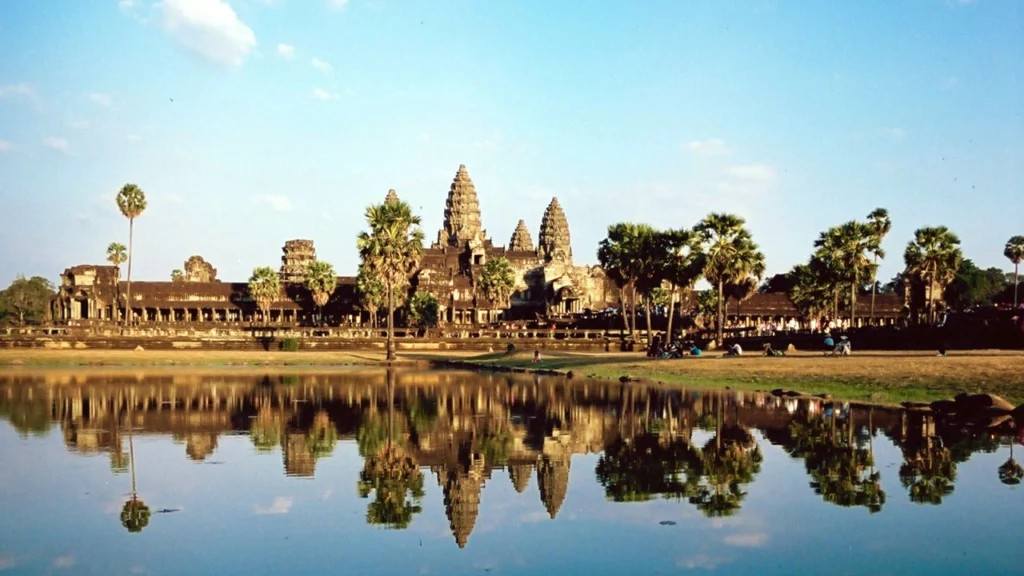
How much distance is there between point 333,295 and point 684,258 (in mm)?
55026

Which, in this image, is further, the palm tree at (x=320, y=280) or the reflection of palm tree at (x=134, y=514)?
the palm tree at (x=320, y=280)

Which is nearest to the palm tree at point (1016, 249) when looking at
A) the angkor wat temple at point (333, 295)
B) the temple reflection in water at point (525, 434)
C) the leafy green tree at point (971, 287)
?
the leafy green tree at point (971, 287)

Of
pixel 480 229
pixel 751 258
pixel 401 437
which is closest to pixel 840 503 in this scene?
pixel 401 437

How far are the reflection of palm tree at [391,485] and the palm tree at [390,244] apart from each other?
4658cm

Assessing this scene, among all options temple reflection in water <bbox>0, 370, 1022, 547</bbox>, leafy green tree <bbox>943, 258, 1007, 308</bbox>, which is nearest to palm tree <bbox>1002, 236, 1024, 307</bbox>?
leafy green tree <bbox>943, 258, 1007, 308</bbox>

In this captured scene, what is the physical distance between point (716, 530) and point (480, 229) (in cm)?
14482

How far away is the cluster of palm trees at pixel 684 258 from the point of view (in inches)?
2442

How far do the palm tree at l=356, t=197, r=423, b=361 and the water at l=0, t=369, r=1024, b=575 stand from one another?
3912cm

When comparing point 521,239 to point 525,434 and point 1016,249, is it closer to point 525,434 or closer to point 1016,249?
point 1016,249

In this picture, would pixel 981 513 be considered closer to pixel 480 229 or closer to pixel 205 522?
pixel 205 522

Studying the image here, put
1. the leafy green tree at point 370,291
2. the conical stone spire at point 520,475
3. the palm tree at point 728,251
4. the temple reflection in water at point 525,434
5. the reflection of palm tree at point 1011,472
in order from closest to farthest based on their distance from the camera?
the reflection of palm tree at point 1011,472
the temple reflection in water at point 525,434
the conical stone spire at point 520,475
the palm tree at point 728,251
the leafy green tree at point 370,291

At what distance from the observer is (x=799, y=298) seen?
9494 cm

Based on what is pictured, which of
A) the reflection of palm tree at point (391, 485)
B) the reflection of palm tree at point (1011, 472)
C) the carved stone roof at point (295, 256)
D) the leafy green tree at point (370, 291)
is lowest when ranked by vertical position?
the reflection of palm tree at point (391, 485)

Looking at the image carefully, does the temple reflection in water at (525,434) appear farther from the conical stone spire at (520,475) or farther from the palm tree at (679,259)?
the palm tree at (679,259)
